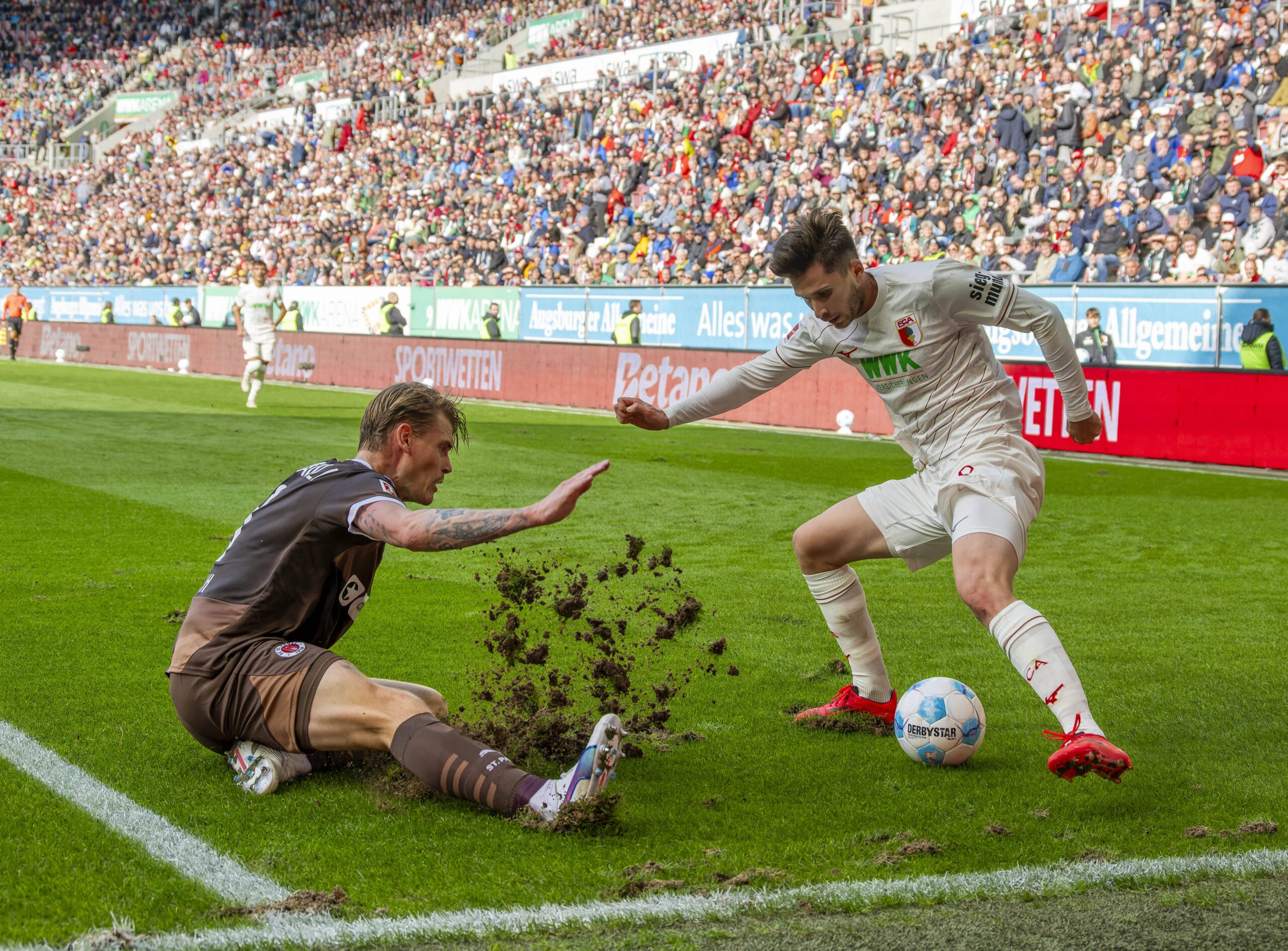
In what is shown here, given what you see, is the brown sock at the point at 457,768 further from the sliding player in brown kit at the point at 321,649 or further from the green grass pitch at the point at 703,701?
the green grass pitch at the point at 703,701

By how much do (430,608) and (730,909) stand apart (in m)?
3.99

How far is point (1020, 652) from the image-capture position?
4082 mm

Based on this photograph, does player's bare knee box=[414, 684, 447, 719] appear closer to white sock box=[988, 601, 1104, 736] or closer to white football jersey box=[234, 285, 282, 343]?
white sock box=[988, 601, 1104, 736]

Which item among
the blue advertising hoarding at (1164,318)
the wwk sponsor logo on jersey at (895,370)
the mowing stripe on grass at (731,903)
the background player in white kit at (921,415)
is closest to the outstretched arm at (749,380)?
the background player in white kit at (921,415)

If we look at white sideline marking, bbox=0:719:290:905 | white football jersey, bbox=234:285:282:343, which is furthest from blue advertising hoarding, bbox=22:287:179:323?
white sideline marking, bbox=0:719:290:905

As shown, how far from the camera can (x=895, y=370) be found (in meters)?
4.75

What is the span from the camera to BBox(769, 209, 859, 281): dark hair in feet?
14.4

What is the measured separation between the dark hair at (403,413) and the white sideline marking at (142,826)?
1246mm

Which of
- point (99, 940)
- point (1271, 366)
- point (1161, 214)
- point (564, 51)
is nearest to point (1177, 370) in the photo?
point (1271, 366)

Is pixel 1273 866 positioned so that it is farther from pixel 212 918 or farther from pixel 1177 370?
pixel 1177 370

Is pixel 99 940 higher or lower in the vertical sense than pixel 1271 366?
lower

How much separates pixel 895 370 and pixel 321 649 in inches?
90.1

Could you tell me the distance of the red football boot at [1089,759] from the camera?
369 centimetres

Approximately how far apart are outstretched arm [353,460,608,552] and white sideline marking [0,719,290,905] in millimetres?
941
